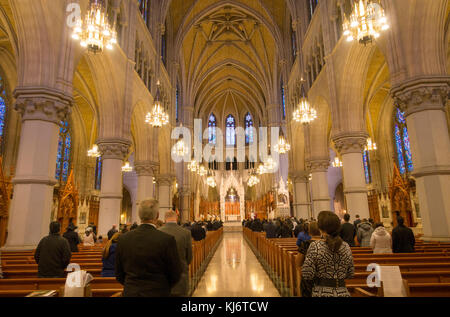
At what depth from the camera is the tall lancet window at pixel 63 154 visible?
20.9 meters

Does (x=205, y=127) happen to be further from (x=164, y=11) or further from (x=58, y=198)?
(x=58, y=198)

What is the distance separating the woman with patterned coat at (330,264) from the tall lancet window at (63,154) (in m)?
22.1

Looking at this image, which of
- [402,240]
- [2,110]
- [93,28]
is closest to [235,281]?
[402,240]

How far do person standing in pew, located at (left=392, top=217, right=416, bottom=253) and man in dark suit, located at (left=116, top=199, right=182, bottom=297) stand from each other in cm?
544

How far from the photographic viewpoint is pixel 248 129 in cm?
4694

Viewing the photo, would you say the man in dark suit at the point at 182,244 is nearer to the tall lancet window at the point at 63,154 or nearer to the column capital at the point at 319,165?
the column capital at the point at 319,165

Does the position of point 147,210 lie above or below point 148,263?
above

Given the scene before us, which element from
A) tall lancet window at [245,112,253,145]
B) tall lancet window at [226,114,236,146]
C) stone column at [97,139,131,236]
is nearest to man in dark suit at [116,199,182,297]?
stone column at [97,139,131,236]

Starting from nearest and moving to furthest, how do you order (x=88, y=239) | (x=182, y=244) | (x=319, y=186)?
(x=182, y=244) < (x=88, y=239) < (x=319, y=186)

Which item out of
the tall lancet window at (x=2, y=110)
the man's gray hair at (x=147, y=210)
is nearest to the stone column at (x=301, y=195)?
the tall lancet window at (x=2, y=110)

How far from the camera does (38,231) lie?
7387 mm

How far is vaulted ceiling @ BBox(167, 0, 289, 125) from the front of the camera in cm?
2652

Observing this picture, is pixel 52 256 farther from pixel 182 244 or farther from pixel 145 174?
pixel 145 174

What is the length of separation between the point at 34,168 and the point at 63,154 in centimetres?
1565
